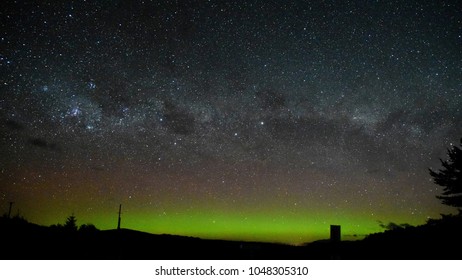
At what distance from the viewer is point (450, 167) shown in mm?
22984

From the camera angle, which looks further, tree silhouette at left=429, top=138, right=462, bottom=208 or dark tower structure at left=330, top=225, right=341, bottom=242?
tree silhouette at left=429, top=138, right=462, bottom=208

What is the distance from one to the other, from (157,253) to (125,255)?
1.49 meters

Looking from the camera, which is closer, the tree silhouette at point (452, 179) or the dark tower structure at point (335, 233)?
the dark tower structure at point (335, 233)

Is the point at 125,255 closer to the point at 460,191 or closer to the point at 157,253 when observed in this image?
the point at 157,253

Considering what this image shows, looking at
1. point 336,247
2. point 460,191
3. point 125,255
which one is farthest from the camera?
point 460,191

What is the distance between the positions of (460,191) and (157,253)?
922 inches

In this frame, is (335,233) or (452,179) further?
(452,179)

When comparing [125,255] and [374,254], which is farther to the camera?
[374,254]
